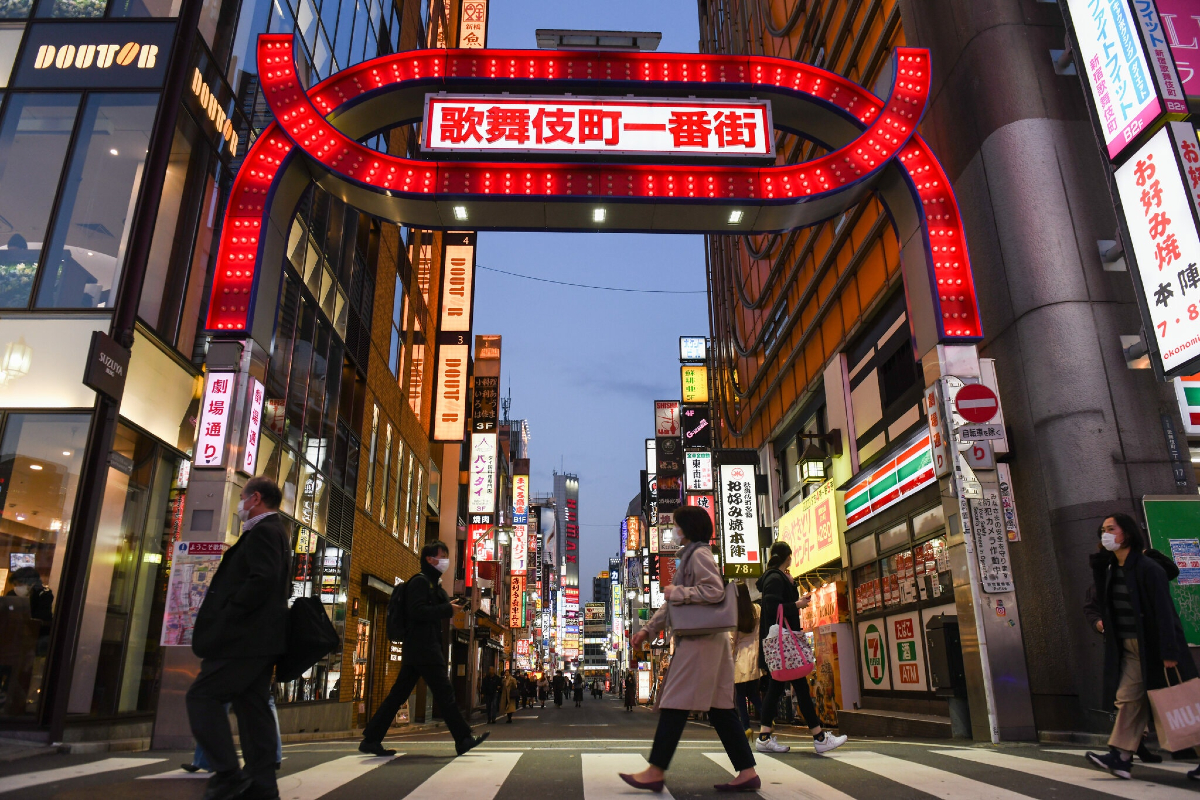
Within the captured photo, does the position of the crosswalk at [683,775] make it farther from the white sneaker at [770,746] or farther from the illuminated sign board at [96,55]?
the illuminated sign board at [96,55]

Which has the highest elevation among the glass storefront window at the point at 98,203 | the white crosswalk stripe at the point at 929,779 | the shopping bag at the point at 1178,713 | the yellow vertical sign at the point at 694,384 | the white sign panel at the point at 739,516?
the yellow vertical sign at the point at 694,384

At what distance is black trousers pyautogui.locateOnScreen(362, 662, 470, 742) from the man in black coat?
93.1 inches

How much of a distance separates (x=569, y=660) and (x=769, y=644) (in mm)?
139155

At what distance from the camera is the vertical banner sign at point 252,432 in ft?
27.7

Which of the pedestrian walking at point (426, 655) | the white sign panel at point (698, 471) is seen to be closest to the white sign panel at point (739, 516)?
the white sign panel at point (698, 471)

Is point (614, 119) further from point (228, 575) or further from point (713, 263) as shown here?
point (713, 263)

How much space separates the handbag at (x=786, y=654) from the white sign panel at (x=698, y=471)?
2111 centimetres

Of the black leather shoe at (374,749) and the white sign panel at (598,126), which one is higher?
the white sign panel at (598,126)

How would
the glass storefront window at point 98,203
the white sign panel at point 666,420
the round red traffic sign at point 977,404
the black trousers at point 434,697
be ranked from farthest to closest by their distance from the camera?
the white sign panel at point 666,420, the glass storefront window at point 98,203, the round red traffic sign at point 977,404, the black trousers at point 434,697

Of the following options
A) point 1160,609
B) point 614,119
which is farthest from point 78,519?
point 1160,609

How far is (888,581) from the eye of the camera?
14.6 metres

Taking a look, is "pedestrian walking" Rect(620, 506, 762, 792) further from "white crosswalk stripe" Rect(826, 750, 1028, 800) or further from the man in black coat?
the man in black coat

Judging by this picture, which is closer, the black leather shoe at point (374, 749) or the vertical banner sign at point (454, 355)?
the black leather shoe at point (374, 749)

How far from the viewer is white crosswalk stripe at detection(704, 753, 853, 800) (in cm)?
427
